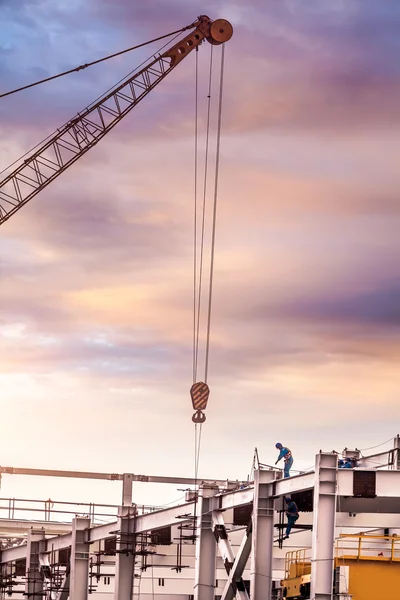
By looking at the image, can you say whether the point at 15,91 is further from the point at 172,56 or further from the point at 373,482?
the point at 373,482

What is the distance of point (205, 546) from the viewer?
5116cm

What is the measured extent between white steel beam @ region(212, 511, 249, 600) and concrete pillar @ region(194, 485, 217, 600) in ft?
1.65

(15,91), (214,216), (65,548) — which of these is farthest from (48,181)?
(65,548)

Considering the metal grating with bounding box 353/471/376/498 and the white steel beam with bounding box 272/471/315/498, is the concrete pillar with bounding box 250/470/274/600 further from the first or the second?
the metal grating with bounding box 353/471/376/498

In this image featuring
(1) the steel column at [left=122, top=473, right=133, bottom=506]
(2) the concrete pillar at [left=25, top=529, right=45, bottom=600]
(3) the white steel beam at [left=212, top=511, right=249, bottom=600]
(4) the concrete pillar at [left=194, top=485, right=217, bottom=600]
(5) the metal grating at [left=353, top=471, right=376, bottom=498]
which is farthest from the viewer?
(2) the concrete pillar at [left=25, top=529, right=45, bottom=600]

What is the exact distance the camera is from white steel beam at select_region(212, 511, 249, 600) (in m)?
48.2

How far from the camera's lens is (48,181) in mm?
86625

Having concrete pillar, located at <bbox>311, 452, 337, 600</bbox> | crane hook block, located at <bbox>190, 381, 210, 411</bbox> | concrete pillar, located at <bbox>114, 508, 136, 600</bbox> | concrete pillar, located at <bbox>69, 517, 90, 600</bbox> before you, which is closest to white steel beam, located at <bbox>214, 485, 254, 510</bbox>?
concrete pillar, located at <bbox>311, 452, 337, 600</bbox>

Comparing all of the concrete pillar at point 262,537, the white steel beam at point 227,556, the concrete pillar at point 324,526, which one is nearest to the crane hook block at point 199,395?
the white steel beam at point 227,556

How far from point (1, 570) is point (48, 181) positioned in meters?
29.6

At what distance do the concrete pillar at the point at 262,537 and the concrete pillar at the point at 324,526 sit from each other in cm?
486

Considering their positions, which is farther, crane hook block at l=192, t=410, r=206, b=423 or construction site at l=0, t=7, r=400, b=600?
crane hook block at l=192, t=410, r=206, b=423

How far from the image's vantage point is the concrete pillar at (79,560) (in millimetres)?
60625

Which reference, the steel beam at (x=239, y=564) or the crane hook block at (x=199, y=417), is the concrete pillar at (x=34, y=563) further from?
the steel beam at (x=239, y=564)
